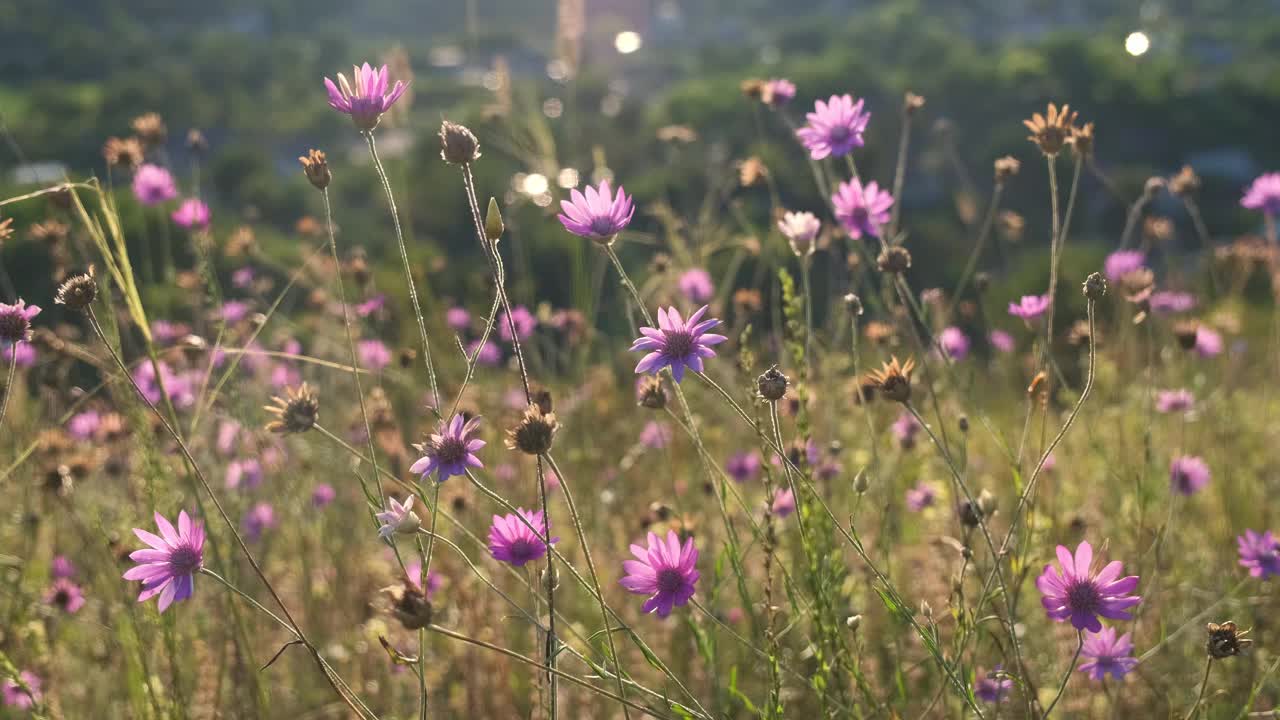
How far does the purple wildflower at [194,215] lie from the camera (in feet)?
7.24

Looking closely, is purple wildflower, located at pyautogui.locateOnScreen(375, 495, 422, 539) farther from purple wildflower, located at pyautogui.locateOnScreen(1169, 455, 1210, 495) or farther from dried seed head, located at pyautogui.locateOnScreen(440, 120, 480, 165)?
purple wildflower, located at pyautogui.locateOnScreen(1169, 455, 1210, 495)

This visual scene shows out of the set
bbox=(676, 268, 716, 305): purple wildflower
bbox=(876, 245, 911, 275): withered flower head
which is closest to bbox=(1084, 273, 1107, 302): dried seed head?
bbox=(876, 245, 911, 275): withered flower head

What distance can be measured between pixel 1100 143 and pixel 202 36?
120ft

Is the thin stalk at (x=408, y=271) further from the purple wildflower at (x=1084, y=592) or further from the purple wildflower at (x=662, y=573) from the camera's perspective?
the purple wildflower at (x=1084, y=592)

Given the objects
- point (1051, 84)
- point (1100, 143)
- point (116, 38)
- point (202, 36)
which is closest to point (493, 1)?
point (202, 36)

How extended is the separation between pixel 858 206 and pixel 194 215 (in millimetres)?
1371

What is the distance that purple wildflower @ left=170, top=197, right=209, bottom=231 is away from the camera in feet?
7.24

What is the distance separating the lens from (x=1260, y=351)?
5.46 meters

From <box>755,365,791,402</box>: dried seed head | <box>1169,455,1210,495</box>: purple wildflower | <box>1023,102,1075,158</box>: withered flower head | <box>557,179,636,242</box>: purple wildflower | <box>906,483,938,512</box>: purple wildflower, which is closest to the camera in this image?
<box>755,365,791,402</box>: dried seed head

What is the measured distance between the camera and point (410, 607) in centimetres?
102

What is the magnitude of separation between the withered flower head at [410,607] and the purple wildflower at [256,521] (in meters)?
1.72

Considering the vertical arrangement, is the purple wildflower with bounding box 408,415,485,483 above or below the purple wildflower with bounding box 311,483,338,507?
below

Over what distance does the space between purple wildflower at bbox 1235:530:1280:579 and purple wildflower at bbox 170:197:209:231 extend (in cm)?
206

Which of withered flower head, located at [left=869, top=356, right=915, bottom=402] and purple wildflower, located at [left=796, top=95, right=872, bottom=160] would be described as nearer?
withered flower head, located at [left=869, top=356, right=915, bottom=402]
